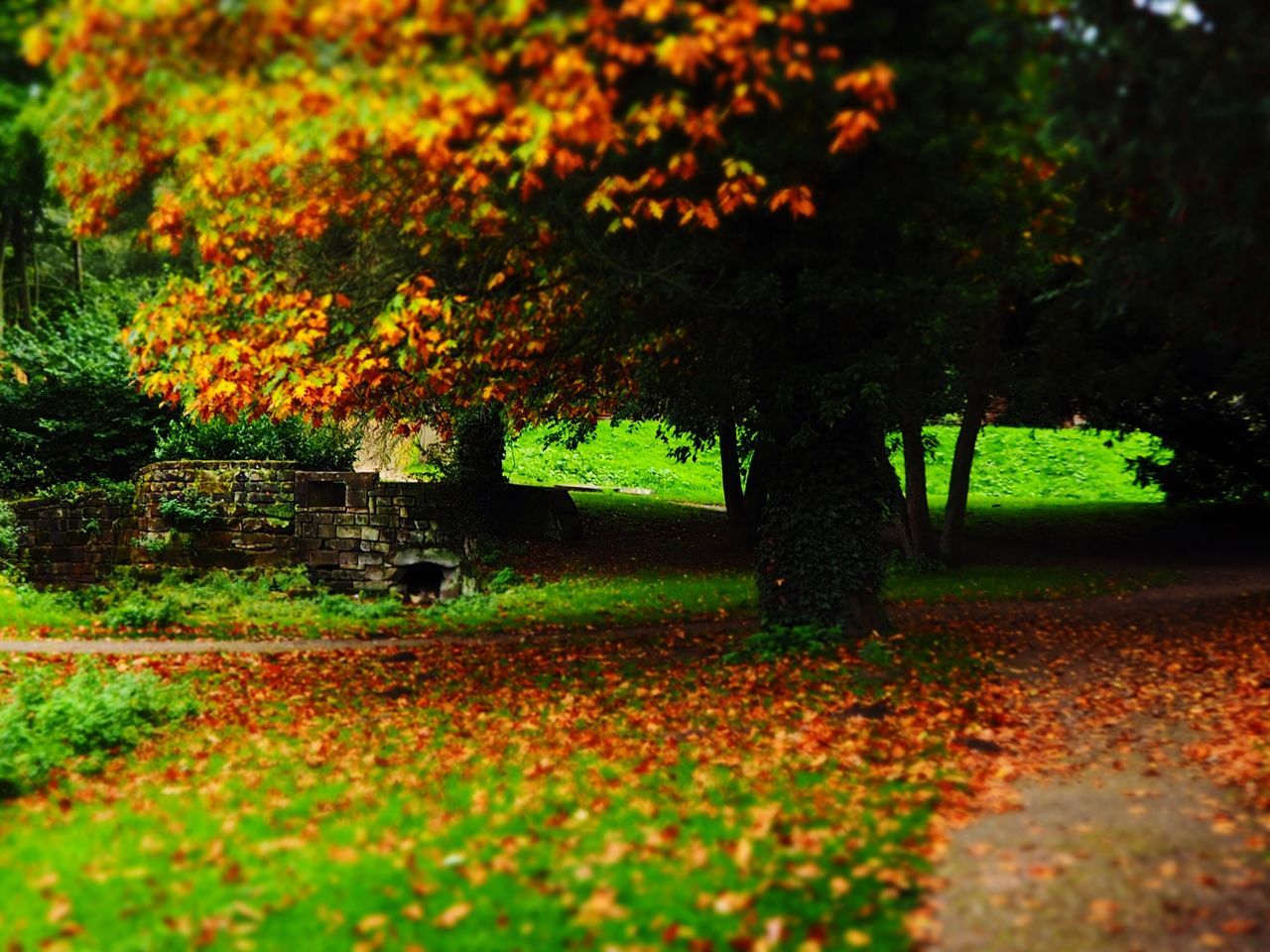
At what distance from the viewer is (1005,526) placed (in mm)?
26906

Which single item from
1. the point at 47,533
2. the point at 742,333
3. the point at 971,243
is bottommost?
the point at 47,533

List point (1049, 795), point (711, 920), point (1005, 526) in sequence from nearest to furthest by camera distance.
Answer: point (711, 920), point (1049, 795), point (1005, 526)

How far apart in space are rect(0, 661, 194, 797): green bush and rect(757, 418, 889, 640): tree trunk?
234 inches

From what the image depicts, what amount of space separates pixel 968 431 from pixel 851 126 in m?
12.5

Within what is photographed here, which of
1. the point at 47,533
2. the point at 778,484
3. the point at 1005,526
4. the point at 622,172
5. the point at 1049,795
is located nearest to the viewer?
the point at 1049,795

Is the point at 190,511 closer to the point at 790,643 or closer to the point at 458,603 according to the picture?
the point at 458,603

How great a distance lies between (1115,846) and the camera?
6.14m

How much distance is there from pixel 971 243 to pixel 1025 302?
8843mm

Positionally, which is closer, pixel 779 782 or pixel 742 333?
pixel 779 782

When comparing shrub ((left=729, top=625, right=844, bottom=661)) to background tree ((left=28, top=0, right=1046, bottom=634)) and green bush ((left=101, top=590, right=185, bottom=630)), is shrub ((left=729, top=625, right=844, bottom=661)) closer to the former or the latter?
background tree ((left=28, top=0, right=1046, bottom=634))

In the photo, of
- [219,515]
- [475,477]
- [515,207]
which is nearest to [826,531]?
[515,207]

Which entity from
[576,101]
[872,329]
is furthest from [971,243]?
[576,101]

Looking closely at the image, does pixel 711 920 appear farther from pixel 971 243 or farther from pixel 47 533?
pixel 47 533

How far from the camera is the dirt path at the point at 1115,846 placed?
507cm
